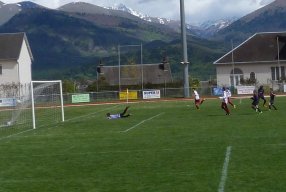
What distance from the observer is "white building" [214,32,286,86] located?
83.6 meters

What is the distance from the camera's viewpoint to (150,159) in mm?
16844

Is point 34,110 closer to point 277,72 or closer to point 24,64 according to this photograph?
point 277,72

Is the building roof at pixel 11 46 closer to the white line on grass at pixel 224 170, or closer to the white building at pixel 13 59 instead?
the white building at pixel 13 59

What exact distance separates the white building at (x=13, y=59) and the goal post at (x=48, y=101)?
115 ft

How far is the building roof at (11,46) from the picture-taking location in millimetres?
85500

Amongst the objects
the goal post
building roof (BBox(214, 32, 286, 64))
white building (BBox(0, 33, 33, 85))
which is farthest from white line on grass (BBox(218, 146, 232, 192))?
white building (BBox(0, 33, 33, 85))

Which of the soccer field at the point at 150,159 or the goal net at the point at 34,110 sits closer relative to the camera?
the soccer field at the point at 150,159

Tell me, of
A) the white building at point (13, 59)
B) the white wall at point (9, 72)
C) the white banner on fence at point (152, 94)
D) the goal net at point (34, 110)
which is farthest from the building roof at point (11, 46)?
the goal net at point (34, 110)

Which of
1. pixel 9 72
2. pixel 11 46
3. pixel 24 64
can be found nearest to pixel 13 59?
pixel 9 72

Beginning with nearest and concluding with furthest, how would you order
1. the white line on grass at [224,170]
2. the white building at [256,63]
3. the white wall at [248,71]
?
the white line on grass at [224,170] < the white building at [256,63] < the white wall at [248,71]

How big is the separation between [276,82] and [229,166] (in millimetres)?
64822

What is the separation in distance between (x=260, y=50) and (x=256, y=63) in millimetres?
A: 2657

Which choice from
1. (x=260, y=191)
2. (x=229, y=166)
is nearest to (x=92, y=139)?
(x=229, y=166)

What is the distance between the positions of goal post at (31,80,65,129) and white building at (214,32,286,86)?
39.5 meters
